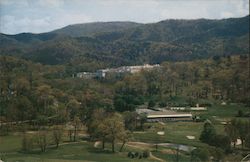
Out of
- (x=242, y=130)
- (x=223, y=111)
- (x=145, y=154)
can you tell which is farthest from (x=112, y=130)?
(x=223, y=111)

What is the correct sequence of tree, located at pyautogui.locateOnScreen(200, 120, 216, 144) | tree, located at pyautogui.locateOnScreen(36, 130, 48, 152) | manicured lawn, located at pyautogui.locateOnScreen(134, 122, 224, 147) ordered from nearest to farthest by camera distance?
1. tree, located at pyautogui.locateOnScreen(36, 130, 48, 152)
2. tree, located at pyautogui.locateOnScreen(200, 120, 216, 144)
3. manicured lawn, located at pyautogui.locateOnScreen(134, 122, 224, 147)

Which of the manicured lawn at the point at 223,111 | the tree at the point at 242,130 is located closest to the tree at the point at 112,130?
the tree at the point at 242,130

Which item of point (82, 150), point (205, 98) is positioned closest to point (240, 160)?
point (82, 150)

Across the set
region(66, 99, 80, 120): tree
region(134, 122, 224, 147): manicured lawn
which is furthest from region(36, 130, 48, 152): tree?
region(66, 99, 80, 120): tree

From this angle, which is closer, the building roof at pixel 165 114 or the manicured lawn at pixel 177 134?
the manicured lawn at pixel 177 134

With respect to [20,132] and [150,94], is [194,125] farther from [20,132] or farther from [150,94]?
[150,94]

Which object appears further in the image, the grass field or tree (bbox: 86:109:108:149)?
tree (bbox: 86:109:108:149)

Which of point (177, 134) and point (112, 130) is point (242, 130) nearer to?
point (177, 134)

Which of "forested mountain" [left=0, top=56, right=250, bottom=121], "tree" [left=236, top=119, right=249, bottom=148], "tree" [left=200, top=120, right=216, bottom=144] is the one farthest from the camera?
"forested mountain" [left=0, top=56, right=250, bottom=121]

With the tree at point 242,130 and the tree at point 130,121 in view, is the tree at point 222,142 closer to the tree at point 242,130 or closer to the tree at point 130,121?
the tree at point 242,130

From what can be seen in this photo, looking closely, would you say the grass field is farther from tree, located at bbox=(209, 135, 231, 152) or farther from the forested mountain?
the forested mountain

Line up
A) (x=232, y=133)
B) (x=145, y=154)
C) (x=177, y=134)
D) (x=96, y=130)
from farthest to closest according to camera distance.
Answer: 1. (x=177, y=134)
2. (x=96, y=130)
3. (x=232, y=133)
4. (x=145, y=154)
